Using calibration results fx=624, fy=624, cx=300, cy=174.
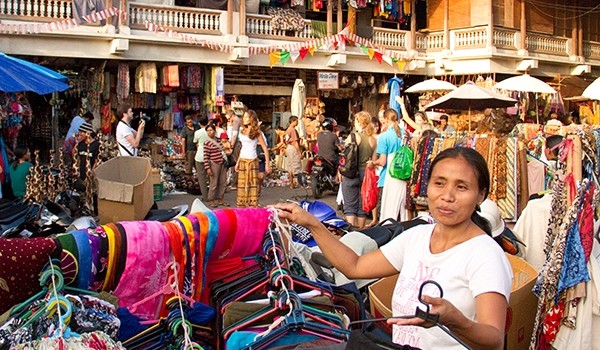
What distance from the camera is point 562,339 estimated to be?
3.68 m

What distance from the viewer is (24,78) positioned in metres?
7.35

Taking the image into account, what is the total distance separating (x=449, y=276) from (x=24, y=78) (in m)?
6.72

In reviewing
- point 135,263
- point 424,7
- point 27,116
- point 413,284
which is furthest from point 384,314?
point 424,7

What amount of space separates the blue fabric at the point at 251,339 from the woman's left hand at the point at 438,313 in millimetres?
677

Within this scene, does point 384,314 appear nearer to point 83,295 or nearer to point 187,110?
point 83,295

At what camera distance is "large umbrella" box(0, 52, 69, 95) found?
7.05 meters

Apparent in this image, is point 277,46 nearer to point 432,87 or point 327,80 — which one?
point 327,80

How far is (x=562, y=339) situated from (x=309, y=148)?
1297 centimetres

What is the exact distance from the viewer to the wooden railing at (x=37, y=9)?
1292 cm

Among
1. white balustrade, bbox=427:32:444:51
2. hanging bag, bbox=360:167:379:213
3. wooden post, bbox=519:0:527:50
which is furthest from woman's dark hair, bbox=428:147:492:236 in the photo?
wooden post, bbox=519:0:527:50

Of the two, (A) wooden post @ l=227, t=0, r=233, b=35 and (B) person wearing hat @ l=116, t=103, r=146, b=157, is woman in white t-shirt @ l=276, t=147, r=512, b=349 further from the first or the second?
(A) wooden post @ l=227, t=0, r=233, b=35

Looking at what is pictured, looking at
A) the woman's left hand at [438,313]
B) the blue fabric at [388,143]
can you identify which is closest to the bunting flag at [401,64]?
the blue fabric at [388,143]

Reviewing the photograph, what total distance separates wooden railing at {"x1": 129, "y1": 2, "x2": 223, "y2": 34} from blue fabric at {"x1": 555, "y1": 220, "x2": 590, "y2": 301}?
40.7ft

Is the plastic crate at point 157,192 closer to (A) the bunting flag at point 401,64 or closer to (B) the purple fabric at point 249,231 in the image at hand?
(B) the purple fabric at point 249,231
